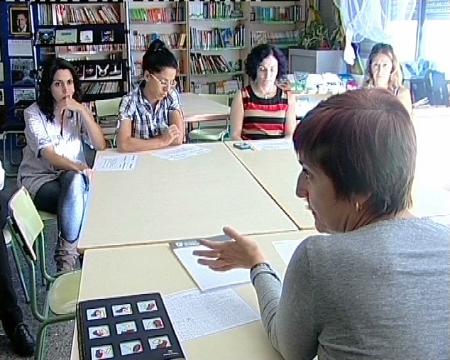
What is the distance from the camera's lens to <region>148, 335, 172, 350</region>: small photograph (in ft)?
3.75

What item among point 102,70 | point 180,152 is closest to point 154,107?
point 180,152

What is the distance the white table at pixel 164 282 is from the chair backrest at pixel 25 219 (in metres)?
0.38

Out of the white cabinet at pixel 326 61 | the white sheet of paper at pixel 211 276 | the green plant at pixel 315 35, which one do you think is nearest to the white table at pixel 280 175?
the white sheet of paper at pixel 211 276

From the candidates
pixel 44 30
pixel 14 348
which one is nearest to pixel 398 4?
pixel 44 30

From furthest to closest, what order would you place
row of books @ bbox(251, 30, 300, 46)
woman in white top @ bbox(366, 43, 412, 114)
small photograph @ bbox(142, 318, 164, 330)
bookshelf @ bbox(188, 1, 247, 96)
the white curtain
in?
row of books @ bbox(251, 30, 300, 46) < bookshelf @ bbox(188, 1, 247, 96) < the white curtain < woman in white top @ bbox(366, 43, 412, 114) < small photograph @ bbox(142, 318, 164, 330)

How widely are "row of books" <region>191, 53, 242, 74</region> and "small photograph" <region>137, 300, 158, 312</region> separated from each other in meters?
5.84

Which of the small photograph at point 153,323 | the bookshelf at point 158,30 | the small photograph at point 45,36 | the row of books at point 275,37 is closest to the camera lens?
the small photograph at point 153,323

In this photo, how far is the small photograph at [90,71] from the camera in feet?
21.3

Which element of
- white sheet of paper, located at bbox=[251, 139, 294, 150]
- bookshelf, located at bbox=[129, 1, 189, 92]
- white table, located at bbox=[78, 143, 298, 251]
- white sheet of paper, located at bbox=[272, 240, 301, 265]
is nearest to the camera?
white sheet of paper, located at bbox=[272, 240, 301, 265]

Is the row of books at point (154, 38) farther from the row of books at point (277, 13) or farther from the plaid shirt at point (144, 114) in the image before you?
the plaid shirt at point (144, 114)

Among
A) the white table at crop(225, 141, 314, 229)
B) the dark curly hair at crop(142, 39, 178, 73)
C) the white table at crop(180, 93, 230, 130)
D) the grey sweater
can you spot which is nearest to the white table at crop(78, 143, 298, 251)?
the white table at crop(225, 141, 314, 229)

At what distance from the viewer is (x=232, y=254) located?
1438 millimetres

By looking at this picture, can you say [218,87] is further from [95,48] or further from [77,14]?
[77,14]

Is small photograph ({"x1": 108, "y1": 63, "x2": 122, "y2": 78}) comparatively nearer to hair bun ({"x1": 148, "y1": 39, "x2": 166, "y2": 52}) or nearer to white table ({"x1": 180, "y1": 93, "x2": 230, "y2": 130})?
white table ({"x1": 180, "y1": 93, "x2": 230, "y2": 130})
